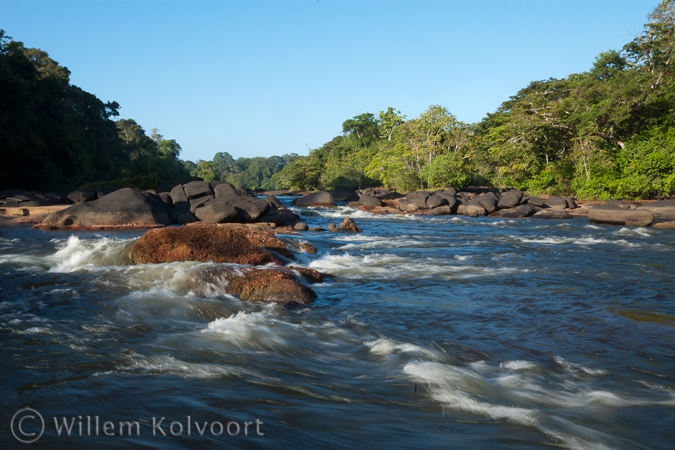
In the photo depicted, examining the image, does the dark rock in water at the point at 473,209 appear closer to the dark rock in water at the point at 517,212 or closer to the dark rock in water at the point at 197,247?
the dark rock in water at the point at 517,212

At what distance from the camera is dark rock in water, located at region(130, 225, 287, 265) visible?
9.66 m

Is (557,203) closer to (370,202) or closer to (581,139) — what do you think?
(581,139)

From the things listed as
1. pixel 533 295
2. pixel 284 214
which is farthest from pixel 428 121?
pixel 533 295

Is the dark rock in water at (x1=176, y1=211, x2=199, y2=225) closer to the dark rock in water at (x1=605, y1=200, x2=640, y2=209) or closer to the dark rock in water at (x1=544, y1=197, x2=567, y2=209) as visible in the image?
the dark rock in water at (x1=544, y1=197, x2=567, y2=209)

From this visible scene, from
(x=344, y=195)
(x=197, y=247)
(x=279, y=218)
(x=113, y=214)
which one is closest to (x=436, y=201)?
(x=279, y=218)

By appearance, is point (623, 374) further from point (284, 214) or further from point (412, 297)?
point (284, 214)

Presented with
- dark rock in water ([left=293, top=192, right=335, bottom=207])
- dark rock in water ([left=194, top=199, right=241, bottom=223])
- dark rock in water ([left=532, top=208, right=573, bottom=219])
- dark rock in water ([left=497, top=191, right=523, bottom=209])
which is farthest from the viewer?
dark rock in water ([left=293, top=192, right=335, bottom=207])

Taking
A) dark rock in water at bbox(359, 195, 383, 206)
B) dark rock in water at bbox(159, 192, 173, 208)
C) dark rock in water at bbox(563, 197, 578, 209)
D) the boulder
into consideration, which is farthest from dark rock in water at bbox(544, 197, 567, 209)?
dark rock in water at bbox(159, 192, 173, 208)

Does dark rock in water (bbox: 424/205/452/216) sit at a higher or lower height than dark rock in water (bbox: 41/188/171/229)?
lower

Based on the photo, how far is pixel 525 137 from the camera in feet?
107

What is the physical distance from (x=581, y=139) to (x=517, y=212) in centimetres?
690

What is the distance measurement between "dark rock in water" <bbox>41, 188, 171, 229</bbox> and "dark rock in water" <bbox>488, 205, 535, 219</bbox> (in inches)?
650

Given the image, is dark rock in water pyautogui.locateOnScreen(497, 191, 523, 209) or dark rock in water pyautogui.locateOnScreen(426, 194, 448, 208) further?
dark rock in water pyautogui.locateOnScreen(426, 194, 448, 208)

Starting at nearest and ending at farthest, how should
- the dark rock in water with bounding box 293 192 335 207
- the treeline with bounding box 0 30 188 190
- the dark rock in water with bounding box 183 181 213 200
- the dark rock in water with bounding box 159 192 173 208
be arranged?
1. the dark rock in water with bounding box 159 192 173 208
2. the dark rock in water with bounding box 183 181 213 200
3. the treeline with bounding box 0 30 188 190
4. the dark rock in water with bounding box 293 192 335 207
